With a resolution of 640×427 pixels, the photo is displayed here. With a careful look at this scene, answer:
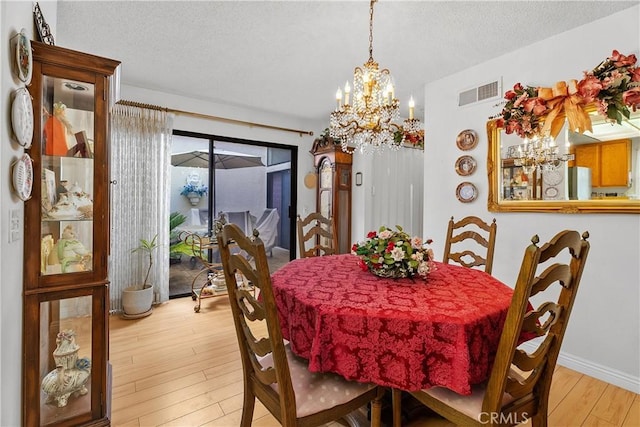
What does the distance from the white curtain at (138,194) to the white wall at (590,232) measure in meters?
3.21

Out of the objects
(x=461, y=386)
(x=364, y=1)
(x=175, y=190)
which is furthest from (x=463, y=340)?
(x=175, y=190)

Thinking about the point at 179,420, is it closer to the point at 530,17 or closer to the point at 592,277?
the point at 592,277

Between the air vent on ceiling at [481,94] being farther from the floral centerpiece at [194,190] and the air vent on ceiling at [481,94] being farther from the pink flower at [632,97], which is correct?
the floral centerpiece at [194,190]

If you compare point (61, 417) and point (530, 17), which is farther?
point (530, 17)

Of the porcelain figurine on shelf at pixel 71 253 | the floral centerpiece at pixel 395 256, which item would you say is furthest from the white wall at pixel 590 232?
the porcelain figurine on shelf at pixel 71 253

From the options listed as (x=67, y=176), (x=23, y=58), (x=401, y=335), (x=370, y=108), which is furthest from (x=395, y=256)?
(x=23, y=58)

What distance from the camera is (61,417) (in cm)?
146

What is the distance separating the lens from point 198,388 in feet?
6.43

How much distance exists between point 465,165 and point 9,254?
3.12 meters

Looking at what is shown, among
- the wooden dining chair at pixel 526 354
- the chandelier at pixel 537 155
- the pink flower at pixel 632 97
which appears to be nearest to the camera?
the wooden dining chair at pixel 526 354

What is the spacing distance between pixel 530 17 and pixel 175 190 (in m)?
3.88

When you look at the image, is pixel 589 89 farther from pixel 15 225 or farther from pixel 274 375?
pixel 15 225

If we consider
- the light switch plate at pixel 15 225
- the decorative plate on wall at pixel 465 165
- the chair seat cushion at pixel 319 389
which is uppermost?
the decorative plate on wall at pixel 465 165

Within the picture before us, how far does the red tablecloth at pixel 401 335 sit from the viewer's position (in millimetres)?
1082
